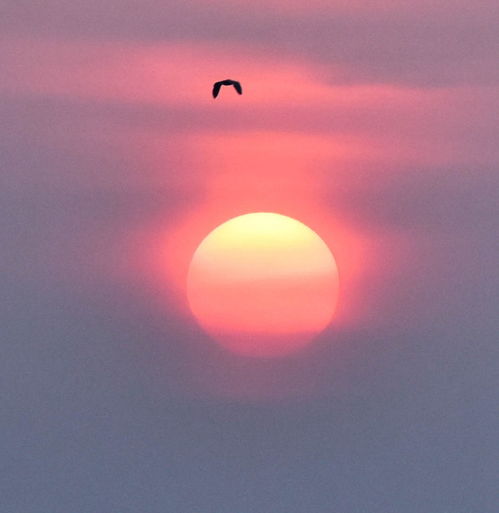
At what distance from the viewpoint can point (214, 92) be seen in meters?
23.4
